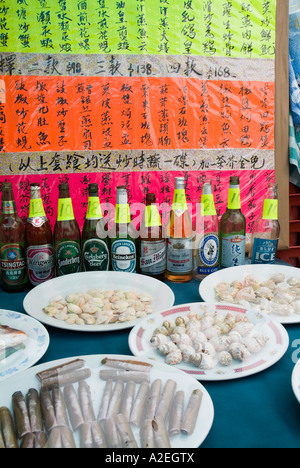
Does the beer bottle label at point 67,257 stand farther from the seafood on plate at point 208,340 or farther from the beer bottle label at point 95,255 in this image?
the seafood on plate at point 208,340

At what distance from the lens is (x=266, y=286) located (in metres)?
1.28

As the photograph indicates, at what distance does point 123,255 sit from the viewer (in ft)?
4.54

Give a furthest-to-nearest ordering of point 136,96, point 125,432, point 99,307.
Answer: point 136,96 < point 99,307 < point 125,432

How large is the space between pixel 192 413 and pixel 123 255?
759 millimetres

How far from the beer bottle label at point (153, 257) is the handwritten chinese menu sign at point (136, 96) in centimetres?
32

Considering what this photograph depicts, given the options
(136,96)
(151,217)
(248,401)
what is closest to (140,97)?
(136,96)

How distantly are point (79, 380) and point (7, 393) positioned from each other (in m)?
0.14

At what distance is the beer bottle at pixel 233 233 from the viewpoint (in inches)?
57.2

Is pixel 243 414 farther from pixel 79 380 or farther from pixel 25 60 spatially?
pixel 25 60

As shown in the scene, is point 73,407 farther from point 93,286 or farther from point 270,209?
point 270,209

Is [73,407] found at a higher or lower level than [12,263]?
lower

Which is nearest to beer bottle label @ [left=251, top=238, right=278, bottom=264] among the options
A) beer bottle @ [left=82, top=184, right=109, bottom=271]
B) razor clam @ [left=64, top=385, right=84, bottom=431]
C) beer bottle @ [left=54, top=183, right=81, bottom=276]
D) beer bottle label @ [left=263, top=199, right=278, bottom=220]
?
beer bottle label @ [left=263, top=199, right=278, bottom=220]

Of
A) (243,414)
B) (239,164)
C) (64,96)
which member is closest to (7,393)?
(243,414)

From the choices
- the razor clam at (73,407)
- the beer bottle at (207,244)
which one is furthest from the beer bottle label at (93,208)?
the razor clam at (73,407)
